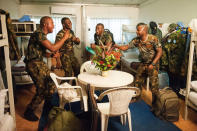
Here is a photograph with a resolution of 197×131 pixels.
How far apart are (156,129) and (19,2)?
18.4 feet

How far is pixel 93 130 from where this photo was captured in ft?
5.74

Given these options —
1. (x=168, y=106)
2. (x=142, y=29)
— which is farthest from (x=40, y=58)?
(x=168, y=106)

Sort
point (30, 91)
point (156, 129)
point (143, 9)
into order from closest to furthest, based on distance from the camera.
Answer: point (156, 129), point (30, 91), point (143, 9)

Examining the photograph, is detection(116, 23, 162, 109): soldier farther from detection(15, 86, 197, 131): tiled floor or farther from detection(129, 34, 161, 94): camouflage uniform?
detection(15, 86, 197, 131): tiled floor

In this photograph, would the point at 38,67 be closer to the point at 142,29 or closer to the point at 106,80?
→ the point at 106,80

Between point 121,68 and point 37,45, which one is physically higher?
point 37,45

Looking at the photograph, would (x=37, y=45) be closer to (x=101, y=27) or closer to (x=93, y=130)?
(x=93, y=130)

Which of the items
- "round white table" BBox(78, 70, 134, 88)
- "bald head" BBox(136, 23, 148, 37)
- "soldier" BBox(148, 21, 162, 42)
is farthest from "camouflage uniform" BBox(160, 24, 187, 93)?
"round white table" BBox(78, 70, 134, 88)

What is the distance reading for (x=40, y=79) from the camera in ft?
8.34

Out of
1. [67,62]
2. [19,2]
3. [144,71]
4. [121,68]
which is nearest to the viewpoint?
[144,71]

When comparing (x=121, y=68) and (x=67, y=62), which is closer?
(x=67, y=62)

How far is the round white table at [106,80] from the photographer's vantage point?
2289mm

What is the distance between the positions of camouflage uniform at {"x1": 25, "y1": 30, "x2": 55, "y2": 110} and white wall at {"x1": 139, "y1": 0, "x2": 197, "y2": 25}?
3.34 meters

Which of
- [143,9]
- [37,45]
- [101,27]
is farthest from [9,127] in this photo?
[143,9]
